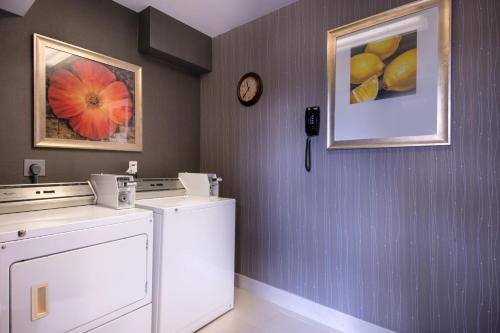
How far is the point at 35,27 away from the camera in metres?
1.79

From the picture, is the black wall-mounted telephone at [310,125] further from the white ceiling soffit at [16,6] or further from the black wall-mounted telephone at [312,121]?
the white ceiling soffit at [16,6]

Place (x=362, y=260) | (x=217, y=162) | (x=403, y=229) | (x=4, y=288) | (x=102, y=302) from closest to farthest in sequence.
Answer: (x=4, y=288) → (x=102, y=302) → (x=403, y=229) → (x=362, y=260) → (x=217, y=162)

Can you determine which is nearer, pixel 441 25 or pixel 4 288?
pixel 4 288

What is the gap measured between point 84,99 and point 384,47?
2.24m

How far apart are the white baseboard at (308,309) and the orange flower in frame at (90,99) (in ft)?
6.16

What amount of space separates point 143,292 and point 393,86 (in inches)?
82.0

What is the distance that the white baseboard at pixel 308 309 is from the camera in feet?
6.14

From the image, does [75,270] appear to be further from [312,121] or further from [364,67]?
[364,67]

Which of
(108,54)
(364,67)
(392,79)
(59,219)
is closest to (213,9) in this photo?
(108,54)

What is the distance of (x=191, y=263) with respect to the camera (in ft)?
6.02

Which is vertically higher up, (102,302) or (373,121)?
(373,121)

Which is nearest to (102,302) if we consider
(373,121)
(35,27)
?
(35,27)

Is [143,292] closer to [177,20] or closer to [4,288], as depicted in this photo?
[4,288]

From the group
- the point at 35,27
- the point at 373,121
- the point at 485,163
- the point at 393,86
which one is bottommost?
the point at 485,163
